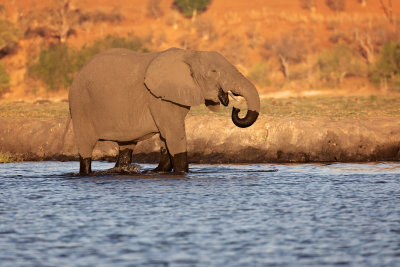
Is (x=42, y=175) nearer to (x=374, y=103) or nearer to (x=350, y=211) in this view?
(x=350, y=211)

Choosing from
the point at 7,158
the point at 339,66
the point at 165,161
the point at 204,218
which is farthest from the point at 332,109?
the point at 339,66

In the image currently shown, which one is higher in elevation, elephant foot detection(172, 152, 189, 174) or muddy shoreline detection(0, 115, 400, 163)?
muddy shoreline detection(0, 115, 400, 163)

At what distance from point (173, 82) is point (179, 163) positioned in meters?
1.29

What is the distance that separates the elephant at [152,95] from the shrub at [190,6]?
151ft

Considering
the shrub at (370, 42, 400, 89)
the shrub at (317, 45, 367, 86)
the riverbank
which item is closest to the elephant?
the riverbank

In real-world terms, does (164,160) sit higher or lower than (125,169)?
higher

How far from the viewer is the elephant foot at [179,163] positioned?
13898 millimetres

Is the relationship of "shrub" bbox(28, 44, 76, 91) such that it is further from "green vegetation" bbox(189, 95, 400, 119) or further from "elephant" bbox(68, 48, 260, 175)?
"elephant" bbox(68, 48, 260, 175)

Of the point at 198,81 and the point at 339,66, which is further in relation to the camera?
the point at 339,66

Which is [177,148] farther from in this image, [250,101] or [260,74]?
[260,74]

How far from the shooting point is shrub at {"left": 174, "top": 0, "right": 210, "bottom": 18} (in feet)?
198

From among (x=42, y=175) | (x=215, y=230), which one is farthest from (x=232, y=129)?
(x=215, y=230)

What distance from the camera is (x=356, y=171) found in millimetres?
15094

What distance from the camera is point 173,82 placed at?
13.9 meters
